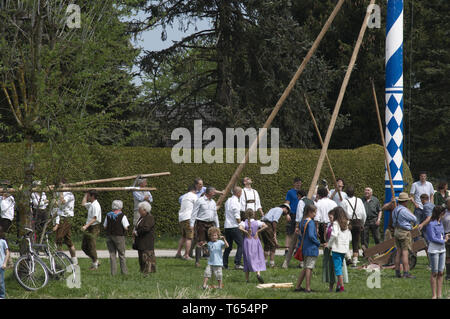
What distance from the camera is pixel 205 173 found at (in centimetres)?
2038

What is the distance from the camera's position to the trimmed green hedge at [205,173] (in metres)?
19.5

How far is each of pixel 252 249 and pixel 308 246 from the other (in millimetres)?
1538

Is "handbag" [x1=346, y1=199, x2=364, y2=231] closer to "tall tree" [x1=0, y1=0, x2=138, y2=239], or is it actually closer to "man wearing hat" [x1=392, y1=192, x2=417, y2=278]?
"man wearing hat" [x1=392, y1=192, x2=417, y2=278]

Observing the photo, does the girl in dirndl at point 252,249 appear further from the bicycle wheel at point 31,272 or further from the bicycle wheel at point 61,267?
the bicycle wheel at point 31,272

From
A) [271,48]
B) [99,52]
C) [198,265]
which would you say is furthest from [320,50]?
[99,52]

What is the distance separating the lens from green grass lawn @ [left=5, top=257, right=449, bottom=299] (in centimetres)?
1069

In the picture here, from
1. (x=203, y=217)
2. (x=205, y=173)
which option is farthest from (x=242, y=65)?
(x=203, y=217)

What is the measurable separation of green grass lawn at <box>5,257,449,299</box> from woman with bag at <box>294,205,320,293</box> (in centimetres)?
28

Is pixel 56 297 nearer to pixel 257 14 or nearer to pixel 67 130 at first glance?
pixel 67 130

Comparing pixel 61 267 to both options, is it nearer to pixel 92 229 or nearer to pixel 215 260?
pixel 92 229

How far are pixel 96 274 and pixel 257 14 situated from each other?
14.3m

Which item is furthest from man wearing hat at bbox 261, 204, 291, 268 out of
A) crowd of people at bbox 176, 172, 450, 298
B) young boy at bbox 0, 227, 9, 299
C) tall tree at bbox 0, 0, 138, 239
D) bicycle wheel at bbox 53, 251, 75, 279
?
young boy at bbox 0, 227, 9, 299

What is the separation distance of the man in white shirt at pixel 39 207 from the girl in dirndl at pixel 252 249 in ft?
11.5

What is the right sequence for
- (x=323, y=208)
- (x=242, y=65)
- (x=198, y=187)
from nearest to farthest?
(x=323, y=208)
(x=198, y=187)
(x=242, y=65)
